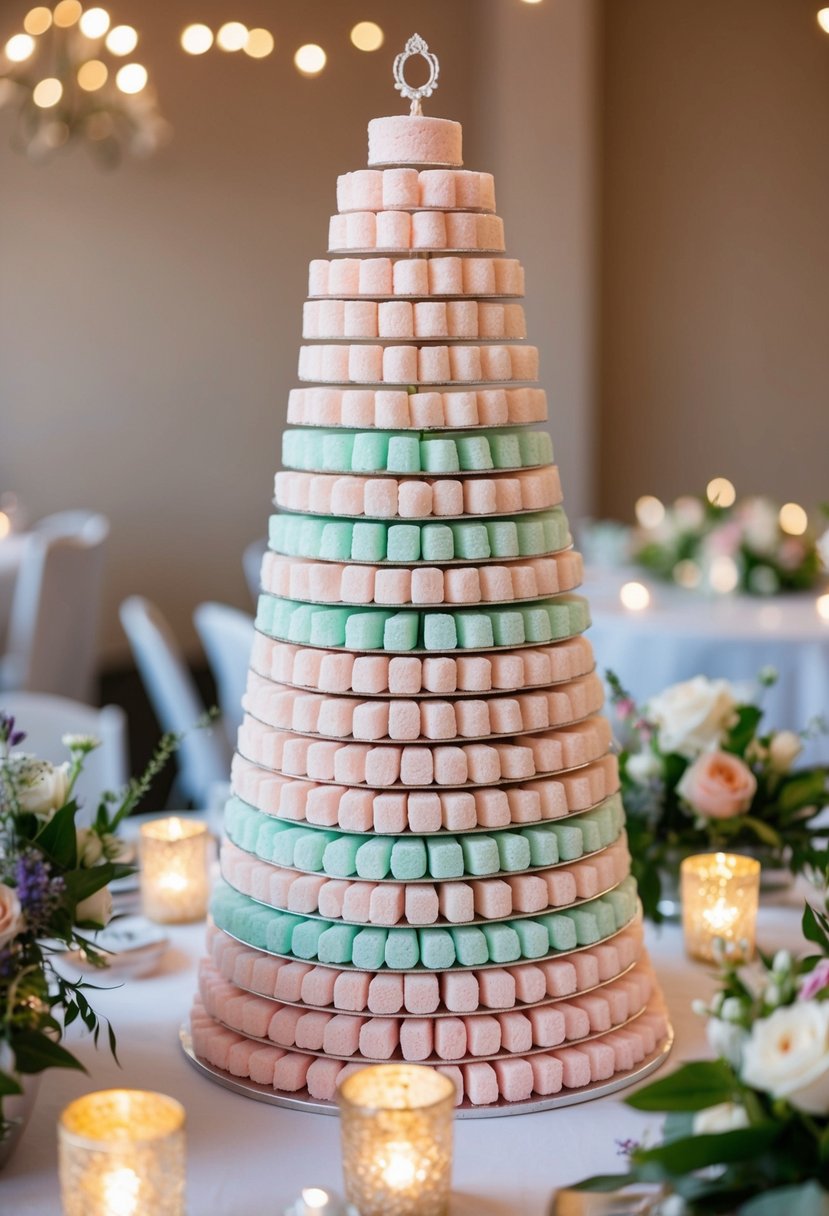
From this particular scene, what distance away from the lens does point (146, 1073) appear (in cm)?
165

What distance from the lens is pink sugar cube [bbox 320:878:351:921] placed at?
1547 millimetres

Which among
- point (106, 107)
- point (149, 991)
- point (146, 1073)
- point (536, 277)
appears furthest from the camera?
point (536, 277)

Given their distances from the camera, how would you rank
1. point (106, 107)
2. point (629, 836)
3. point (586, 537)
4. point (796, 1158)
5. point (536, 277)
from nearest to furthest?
point (796, 1158) < point (629, 836) < point (586, 537) < point (106, 107) < point (536, 277)

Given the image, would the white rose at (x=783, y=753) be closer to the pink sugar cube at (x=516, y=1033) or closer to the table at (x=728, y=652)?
the pink sugar cube at (x=516, y=1033)

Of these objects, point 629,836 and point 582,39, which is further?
point 582,39

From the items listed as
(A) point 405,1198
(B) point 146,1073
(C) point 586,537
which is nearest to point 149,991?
(B) point 146,1073

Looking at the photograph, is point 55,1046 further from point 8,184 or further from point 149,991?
point 8,184

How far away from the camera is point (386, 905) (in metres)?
1.53

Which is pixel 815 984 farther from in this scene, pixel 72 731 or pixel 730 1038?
pixel 72 731

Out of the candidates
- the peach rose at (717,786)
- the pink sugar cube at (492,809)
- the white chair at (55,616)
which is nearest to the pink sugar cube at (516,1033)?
the pink sugar cube at (492,809)

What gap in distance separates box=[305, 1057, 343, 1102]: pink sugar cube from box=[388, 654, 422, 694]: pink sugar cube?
417mm

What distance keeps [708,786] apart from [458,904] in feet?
2.31

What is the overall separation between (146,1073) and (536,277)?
276 inches

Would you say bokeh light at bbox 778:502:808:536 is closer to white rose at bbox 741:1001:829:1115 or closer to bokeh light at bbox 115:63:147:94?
bokeh light at bbox 115:63:147:94
